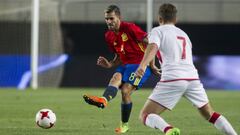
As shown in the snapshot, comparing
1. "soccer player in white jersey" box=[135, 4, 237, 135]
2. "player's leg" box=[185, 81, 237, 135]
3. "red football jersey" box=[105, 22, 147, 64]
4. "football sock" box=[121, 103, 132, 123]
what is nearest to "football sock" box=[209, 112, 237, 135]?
"player's leg" box=[185, 81, 237, 135]

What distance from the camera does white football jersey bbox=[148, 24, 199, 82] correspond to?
854 cm

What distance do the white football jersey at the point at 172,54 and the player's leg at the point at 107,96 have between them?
1.72 m

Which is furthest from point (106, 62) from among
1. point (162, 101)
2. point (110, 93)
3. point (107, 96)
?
point (162, 101)

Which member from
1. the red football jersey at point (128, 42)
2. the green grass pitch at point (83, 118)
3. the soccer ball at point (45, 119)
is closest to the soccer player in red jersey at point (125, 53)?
the red football jersey at point (128, 42)

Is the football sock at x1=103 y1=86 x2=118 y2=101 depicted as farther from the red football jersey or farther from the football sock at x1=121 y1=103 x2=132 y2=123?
the red football jersey

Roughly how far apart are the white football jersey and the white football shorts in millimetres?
64

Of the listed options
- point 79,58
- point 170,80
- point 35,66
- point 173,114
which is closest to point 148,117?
point 170,80

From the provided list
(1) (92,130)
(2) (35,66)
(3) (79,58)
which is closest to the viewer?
(1) (92,130)

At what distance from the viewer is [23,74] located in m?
28.3

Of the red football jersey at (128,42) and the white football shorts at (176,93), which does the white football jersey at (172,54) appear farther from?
the red football jersey at (128,42)

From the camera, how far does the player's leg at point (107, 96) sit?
10008mm

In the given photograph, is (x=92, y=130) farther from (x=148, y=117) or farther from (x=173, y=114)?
(x=173, y=114)

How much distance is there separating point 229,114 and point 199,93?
6.84m

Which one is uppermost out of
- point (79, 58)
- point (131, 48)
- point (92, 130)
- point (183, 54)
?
point (183, 54)
